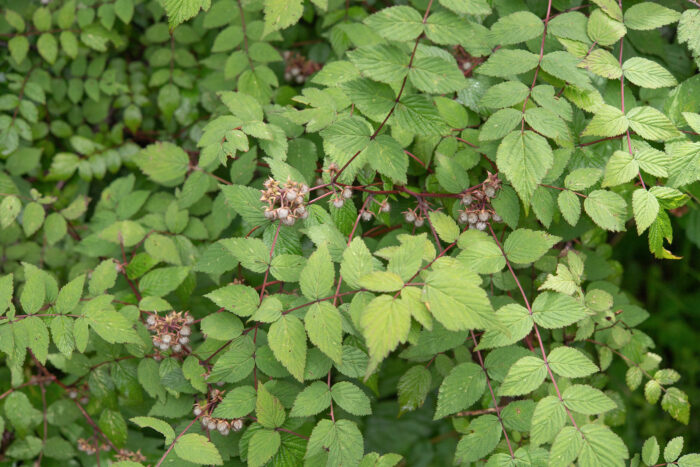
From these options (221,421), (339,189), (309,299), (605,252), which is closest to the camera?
(309,299)

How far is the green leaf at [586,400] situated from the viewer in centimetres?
133

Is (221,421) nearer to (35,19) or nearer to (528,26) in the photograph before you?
(528,26)

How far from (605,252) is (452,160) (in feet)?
2.95

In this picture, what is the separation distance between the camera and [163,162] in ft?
6.82

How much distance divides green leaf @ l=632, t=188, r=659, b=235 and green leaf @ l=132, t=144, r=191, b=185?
1652mm

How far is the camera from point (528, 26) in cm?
160

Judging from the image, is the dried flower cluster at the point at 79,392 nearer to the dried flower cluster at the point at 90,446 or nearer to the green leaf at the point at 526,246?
the dried flower cluster at the point at 90,446


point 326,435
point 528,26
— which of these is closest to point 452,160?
point 528,26

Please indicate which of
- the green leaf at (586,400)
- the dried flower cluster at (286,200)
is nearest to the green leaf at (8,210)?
the dried flower cluster at (286,200)

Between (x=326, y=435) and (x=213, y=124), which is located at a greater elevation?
(x=213, y=124)

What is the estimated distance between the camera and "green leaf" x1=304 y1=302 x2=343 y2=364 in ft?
4.17

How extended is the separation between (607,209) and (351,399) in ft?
3.13

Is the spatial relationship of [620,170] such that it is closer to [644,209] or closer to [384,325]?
[644,209]

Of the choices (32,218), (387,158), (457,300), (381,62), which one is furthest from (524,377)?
(32,218)
